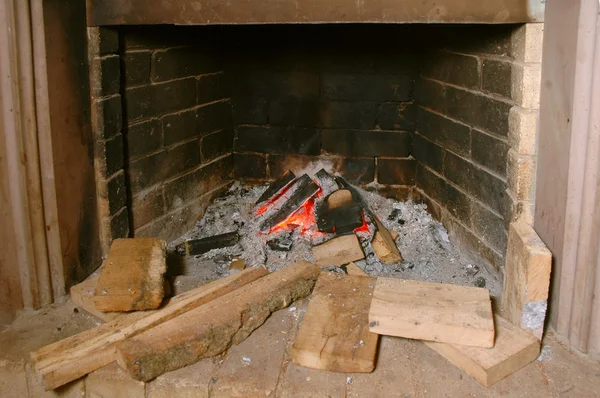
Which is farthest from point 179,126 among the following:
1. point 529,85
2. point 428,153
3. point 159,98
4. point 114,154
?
point 529,85

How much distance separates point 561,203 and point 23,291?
6.08 ft

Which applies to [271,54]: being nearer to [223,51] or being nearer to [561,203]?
[223,51]

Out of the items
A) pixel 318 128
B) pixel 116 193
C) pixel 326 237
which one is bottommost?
pixel 326 237

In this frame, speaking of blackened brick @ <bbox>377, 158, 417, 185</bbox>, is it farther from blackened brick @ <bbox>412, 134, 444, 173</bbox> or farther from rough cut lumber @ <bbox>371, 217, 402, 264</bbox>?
rough cut lumber @ <bbox>371, 217, 402, 264</bbox>

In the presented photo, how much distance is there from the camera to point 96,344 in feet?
6.48

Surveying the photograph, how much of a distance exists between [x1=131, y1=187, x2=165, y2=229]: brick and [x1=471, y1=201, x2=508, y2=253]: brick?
1392 mm

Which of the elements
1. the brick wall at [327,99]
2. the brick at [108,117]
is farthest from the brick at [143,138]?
the brick wall at [327,99]

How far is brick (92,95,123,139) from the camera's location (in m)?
2.46

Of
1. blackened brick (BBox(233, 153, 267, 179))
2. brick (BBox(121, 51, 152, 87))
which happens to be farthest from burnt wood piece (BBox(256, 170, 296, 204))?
brick (BBox(121, 51, 152, 87))

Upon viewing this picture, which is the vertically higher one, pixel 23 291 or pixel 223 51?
pixel 223 51

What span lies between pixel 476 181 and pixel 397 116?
0.84 m

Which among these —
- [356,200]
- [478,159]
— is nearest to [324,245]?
[356,200]

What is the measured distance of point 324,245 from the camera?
280cm

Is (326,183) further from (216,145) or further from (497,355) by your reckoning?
(497,355)
